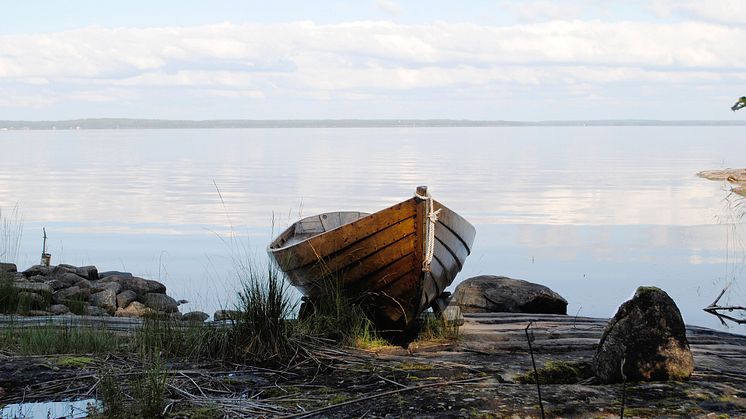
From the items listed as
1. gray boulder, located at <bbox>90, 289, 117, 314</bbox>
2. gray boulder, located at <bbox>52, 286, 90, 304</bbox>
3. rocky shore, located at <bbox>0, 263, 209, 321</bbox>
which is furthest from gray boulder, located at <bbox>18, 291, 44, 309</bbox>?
gray boulder, located at <bbox>90, 289, 117, 314</bbox>

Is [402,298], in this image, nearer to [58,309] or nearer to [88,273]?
[58,309]

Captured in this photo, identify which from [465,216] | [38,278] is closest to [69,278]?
[38,278]

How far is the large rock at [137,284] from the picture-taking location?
13211 mm

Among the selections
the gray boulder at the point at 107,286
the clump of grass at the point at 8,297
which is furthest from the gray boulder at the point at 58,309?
the gray boulder at the point at 107,286

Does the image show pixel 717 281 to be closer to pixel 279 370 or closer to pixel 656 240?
pixel 656 240

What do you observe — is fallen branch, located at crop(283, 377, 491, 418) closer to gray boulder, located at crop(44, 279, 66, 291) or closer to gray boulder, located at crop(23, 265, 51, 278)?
gray boulder, located at crop(44, 279, 66, 291)

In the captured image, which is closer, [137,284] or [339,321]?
[339,321]

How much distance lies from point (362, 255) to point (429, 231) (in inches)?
23.0

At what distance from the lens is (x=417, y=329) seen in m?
8.16

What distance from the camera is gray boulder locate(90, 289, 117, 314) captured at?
38.1 ft

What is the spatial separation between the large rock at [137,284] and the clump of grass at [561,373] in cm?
780

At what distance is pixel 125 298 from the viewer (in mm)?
12039

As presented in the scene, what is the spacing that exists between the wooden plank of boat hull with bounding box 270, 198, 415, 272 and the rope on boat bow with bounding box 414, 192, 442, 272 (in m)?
0.13

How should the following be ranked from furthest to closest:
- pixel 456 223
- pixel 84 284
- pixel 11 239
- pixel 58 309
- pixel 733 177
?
pixel 733 177 → pixel 11 239 → pixel 84 284 → pixel 58 309 → pixel 456 223
